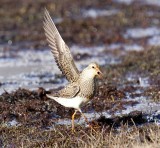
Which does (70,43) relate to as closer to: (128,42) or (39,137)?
(128,42)

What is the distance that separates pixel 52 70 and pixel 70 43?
130 inches

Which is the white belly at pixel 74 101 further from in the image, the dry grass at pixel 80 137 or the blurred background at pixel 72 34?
the blurred background at pixel 72 34

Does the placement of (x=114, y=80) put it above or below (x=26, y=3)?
below

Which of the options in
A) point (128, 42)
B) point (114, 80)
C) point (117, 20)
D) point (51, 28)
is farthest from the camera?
point (117, 20)

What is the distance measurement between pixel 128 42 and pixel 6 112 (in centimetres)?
768

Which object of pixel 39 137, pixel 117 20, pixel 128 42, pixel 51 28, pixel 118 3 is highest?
pixel 118 3

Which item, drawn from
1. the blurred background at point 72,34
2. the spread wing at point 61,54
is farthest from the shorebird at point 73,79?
the blurred background at point 72,34

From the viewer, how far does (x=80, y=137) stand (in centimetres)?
864

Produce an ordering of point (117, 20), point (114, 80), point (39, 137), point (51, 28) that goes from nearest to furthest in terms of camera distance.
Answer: point (39, 137)
point (51, 28)
point (114, 80)
point (117, 20)

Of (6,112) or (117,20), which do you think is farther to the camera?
(117,20)

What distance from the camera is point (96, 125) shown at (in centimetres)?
931

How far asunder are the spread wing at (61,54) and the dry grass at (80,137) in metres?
0.84

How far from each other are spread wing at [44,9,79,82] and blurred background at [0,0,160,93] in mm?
2801

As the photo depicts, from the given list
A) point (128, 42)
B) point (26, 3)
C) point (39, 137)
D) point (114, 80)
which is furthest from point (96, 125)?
point (26, 3)
